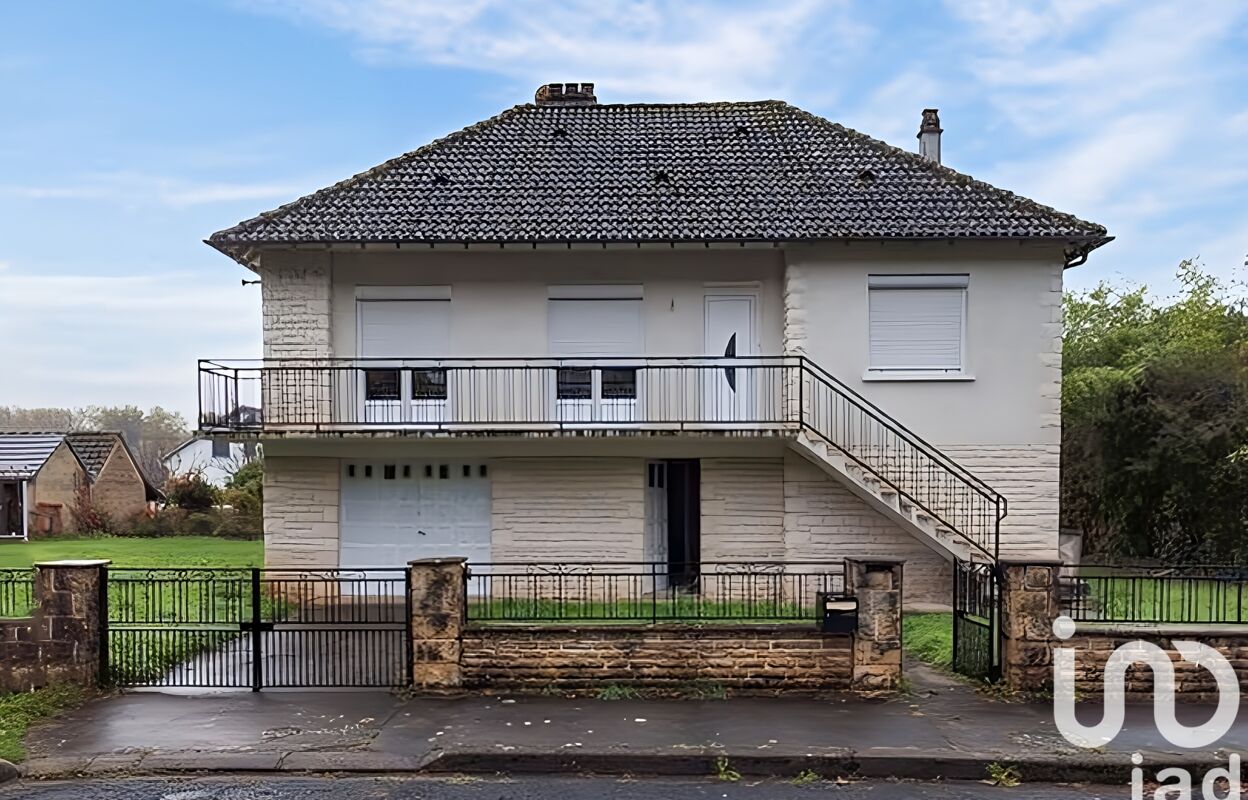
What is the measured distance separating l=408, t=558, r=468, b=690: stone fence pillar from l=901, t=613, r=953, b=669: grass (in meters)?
4.71

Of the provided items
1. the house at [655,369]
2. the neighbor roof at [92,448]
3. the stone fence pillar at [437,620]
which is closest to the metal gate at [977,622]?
the house at [655,369]

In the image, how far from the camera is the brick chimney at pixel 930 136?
18.8 metres

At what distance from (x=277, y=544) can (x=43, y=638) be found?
→ 6.62 m

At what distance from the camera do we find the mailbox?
29.8ft

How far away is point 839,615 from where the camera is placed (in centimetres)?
908

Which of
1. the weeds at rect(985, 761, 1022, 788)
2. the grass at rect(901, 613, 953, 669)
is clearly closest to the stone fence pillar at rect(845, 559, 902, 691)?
the grass at rect(901, 613, 953, 669)

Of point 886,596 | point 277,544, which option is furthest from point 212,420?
point 886,596

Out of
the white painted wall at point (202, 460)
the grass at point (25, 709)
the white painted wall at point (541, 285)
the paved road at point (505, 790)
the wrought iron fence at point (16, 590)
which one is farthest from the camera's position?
the white painted wall at point (202, 460)

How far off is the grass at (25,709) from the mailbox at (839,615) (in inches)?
268

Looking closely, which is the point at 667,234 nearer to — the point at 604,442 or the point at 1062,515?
the point at 604,442

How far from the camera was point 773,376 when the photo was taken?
15.5m

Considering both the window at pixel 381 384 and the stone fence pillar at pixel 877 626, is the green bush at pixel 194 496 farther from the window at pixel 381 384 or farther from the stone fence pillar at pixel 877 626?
the stone fence pillar at pixel 877 626

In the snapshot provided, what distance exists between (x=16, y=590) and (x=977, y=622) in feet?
31.7

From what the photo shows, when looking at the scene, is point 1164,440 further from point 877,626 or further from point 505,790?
point 505,790
